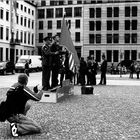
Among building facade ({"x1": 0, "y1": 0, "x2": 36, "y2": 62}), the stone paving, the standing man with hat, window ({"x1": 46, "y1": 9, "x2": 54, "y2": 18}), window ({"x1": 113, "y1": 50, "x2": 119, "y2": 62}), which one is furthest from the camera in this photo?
window ({"x1": 46, "y1": 9, "x2": 54, "y2": 18})

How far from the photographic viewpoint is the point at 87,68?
70.2 feet

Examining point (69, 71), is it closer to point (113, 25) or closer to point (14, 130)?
point (14, 130)

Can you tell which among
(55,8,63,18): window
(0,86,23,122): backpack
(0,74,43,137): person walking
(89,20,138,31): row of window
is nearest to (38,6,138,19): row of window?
(55,8,63,18): window

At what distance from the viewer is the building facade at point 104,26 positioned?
71000 millimetres

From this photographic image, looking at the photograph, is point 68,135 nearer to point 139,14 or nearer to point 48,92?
point 48,92

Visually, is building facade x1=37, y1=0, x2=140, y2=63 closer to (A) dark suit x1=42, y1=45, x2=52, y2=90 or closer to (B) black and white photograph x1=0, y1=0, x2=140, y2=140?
(B) black and white photograph x1=0, y1=0, x2=140, y2=140

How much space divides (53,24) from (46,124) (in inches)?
2687

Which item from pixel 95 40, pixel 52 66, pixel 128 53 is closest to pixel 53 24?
pixel 95 40

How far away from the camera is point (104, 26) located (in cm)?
7212

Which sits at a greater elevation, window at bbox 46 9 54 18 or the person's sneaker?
window at bbox 46 9 54 18

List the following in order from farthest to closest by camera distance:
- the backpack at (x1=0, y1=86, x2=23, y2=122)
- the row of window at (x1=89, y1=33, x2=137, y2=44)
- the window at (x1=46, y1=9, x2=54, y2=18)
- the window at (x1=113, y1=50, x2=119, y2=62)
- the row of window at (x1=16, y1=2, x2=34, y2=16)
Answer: the window at (x1=46, y1=9, x2=54, y2=18)
the window at (x1=113, y1=50, x2=119, y2=62)
the row of window at (x1=89, y1=33, x2=137, y2=44)
the row of window at (x1=16, y1=2, x2=34, y2=16)
the backpack at (x1=0, y1=86, x2=23, y2=122)

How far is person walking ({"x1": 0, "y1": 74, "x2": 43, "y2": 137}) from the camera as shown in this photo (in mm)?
6440

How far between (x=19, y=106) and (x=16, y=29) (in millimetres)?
57552

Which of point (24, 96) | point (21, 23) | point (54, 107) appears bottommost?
point (54, 107)
